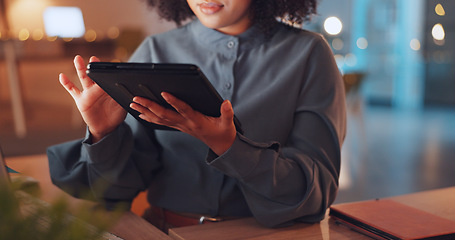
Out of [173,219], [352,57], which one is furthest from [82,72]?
[352,57]

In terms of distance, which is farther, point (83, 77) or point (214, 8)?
point (214, 8)

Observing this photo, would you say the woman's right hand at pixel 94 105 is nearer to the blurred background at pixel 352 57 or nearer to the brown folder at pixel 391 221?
the brown folder at pixel 391 221

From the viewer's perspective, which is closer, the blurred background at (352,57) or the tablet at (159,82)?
the tablet at (159,82)

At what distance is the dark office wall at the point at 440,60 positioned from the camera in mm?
7531

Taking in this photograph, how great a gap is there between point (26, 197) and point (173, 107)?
43cm

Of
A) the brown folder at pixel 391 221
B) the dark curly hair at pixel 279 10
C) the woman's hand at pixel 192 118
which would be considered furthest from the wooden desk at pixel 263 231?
the dark curly hair at pixel 279 10

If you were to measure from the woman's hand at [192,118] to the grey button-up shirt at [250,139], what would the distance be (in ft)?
0.38

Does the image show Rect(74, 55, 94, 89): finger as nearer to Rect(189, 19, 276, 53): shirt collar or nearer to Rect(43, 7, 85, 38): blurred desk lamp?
Rect(189, 19, 276, 53): shirt collar

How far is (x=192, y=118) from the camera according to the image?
2.50 ft

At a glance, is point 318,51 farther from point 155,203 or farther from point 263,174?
A: point 155,203

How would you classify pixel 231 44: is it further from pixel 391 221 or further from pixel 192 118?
pixel 391 221

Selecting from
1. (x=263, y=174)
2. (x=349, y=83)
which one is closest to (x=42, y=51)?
(x=349, y=83)

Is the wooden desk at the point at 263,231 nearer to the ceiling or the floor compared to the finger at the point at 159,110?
nearer to the floor

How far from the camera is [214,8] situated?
97 centimetres
